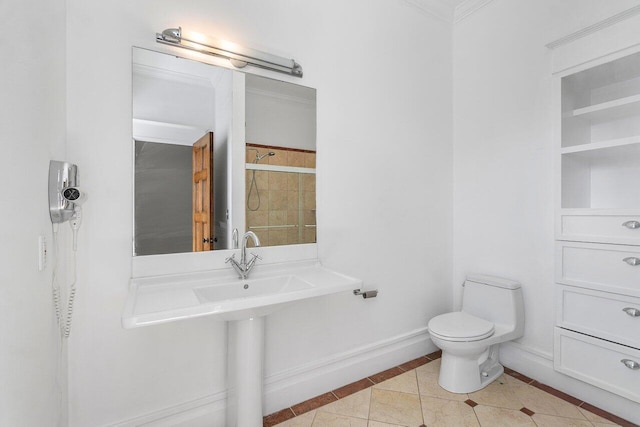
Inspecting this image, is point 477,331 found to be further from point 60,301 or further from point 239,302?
point 60,301

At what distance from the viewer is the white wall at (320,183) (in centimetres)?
139

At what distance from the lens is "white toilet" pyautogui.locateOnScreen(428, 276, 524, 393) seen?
6.40 feet

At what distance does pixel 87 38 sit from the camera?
1363 mm

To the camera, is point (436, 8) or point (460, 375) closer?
point (460, 375)

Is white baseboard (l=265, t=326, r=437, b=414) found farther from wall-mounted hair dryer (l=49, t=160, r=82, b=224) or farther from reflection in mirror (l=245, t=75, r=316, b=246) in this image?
wall-mounted hair dryer (l=49, t=160, r=82, b=224)

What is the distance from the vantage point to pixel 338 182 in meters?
2.09

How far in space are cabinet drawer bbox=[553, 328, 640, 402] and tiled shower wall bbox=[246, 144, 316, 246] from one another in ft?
5.65

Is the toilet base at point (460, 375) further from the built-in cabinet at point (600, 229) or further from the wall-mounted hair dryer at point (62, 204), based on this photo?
the wall-mounted hair dryer at point (62, 204)

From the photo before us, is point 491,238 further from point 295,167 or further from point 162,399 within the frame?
point 162,399

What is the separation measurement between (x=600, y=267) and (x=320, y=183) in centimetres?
172

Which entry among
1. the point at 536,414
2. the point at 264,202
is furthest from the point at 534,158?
the point at 264,202

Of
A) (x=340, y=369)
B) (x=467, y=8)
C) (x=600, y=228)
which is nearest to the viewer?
(x=600, y=228)

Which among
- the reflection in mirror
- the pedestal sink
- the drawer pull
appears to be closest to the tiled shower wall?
the reflection in mirror

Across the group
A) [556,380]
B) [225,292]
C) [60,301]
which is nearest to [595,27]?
[556,380]
